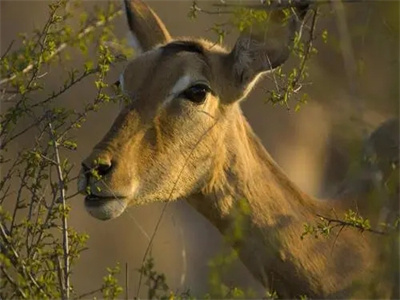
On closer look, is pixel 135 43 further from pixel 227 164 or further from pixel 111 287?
pixel 111 287

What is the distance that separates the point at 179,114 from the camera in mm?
6191

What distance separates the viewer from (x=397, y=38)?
478cm

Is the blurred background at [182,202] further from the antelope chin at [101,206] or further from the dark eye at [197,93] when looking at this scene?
the antelope chin at [101,206]

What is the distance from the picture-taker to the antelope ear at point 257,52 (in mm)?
6184

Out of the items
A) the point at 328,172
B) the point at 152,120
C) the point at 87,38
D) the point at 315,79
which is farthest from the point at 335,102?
the point at 328,172

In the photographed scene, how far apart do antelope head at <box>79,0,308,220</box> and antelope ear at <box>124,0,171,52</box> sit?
2.22 feet

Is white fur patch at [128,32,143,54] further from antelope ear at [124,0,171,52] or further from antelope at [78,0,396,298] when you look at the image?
antelope at [78,0,396,298]

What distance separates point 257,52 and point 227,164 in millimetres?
630

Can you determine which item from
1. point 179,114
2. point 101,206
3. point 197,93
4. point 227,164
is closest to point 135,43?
point 197,93

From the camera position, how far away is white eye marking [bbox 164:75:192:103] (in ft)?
20.3

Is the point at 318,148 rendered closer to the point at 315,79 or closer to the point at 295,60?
the point at 295,60

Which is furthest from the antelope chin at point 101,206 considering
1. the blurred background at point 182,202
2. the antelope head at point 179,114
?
the blurred background at point 182,202

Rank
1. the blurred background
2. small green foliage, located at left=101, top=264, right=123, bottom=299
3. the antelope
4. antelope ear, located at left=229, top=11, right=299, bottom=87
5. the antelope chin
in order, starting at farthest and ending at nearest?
the blurred background, antelope ear, located at left=229, top=11, right=299, bottom=87, the antelope, the antelope chin, small green foliage, located at left=101, top=264, right=123, bottom=299

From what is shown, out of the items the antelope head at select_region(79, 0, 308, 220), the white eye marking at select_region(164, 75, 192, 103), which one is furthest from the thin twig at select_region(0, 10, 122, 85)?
the white eye marking at select_region(164, 75, 192, 103)
